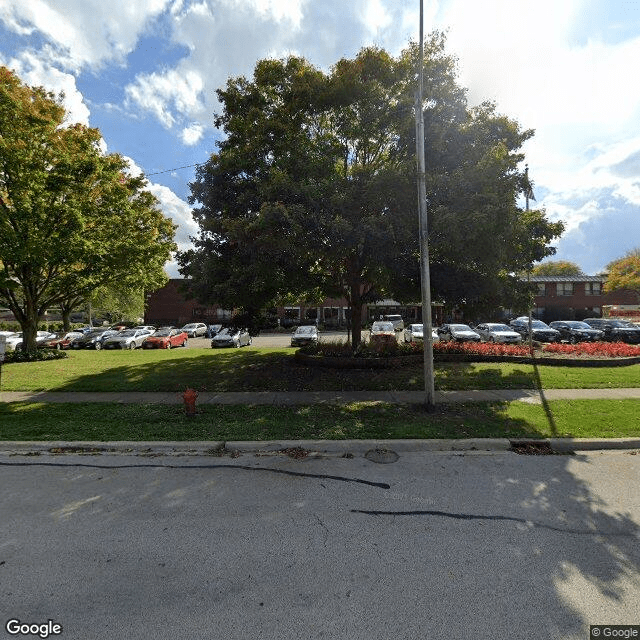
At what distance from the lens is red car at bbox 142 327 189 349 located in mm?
26594

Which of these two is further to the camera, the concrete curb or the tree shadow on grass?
the tree shadow on grass

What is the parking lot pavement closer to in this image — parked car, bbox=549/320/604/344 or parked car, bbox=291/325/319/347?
parked car, bbox=291/325/319/347

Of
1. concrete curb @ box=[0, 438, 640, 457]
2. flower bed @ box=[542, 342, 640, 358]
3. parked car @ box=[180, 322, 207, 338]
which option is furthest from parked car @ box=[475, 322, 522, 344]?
parked car @ box=[180, 322, 207, 338]

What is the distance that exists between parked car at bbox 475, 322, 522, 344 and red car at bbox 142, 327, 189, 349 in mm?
22002

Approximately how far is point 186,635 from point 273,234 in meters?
8.12

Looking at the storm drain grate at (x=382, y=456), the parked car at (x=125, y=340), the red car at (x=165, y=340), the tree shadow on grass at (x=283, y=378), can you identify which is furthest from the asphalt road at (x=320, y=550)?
the parked car at (x=125, y=340)

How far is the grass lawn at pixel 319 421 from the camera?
23.6ft

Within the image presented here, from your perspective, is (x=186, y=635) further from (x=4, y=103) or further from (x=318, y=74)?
(x=4, y=103)

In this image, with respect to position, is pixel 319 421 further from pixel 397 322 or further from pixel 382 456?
pixel 397 322

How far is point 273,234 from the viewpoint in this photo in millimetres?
9562

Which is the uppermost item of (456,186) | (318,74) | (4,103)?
(4,103)

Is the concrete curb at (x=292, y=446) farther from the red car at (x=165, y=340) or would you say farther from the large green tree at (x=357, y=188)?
the red car at (x=165, y=340)

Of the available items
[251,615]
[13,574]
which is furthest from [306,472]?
[13,574]

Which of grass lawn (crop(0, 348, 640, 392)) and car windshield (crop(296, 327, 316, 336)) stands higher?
car windshield (crop(296, 327, 316, 336))
